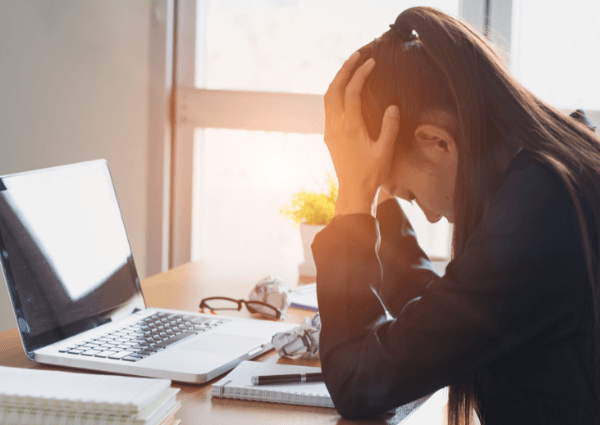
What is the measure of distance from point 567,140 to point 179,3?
7.24ft

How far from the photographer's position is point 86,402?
620 millimetres

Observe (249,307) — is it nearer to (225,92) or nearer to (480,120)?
(480,120)

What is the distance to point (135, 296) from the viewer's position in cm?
115

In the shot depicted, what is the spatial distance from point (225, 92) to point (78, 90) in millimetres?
599

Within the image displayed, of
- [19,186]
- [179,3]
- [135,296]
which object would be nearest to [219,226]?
[179,3]

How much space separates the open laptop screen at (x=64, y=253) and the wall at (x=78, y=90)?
0.99 metres

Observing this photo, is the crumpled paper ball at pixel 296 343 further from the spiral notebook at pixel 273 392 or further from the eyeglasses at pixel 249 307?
the eyeglasses at pixel 249 307

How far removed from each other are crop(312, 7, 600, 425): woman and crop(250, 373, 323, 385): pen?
0.26 feet

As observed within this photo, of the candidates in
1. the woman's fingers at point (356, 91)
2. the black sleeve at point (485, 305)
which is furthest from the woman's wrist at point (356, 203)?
the black sleeve at point (485, 305)

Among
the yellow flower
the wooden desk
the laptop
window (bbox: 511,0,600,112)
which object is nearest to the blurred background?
window (bbox: 511,0,600,112)

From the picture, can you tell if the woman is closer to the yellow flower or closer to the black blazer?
the black blazer

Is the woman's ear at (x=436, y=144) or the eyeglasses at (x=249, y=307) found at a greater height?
the woman's ear at (x=436, y=144)

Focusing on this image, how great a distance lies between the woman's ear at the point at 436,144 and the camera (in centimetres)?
81

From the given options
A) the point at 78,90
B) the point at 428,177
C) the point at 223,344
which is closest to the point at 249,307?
the point at 223,344
